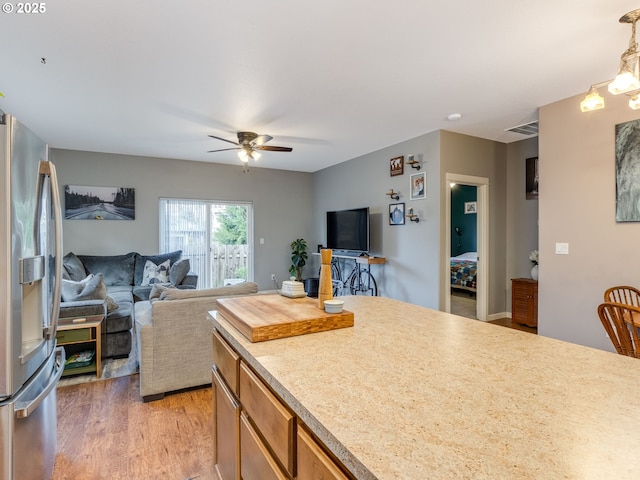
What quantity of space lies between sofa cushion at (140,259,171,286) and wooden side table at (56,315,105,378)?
2058mm

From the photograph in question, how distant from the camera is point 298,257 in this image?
7246mm

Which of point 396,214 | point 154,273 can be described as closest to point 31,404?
point 154,273

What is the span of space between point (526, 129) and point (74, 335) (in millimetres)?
5562

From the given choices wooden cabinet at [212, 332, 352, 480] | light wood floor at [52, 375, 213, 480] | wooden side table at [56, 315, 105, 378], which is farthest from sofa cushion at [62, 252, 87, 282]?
wooden cabinet at [212, 332, 352, 480]

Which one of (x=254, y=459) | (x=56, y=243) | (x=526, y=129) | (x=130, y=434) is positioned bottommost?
(x=130, y=434)

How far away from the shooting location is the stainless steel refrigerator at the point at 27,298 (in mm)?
1296

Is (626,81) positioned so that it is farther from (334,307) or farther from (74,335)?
(74,335)

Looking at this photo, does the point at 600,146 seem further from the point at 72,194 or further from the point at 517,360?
the point at 72,194

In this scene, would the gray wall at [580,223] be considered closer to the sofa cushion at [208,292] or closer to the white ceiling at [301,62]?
the white ceiling at [301,62]

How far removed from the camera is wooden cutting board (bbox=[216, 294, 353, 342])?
1.31m

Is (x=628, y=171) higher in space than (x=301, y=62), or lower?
lower

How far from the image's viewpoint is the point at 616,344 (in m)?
1.93

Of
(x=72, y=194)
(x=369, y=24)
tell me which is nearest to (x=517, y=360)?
(x=369, y=24)

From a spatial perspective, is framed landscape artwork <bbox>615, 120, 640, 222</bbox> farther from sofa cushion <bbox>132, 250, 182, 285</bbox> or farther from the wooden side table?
sofa cushion <bbox>132, 250, 182, 285</bbox>
